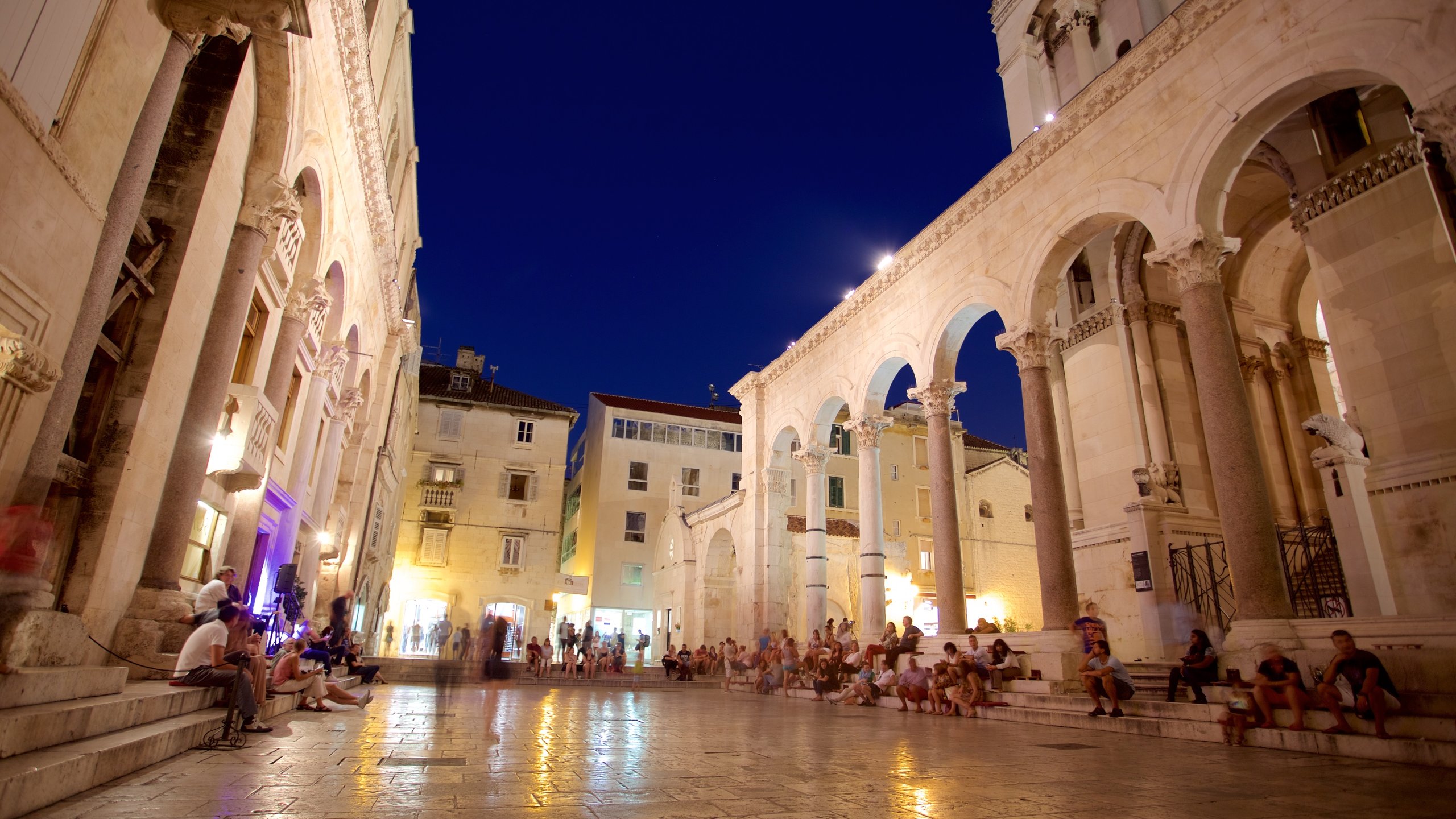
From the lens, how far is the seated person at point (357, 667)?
1398 cm

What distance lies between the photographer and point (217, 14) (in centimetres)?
649

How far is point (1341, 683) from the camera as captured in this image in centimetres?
692

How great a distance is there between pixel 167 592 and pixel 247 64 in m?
5.83

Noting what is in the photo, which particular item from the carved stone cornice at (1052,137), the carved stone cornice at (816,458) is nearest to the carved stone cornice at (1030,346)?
the carved stone cornice at (1052,137)

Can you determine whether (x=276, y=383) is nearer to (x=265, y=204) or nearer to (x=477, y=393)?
(x=265, y=204)

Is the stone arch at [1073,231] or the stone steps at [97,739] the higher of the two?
the stone arch at [1073,231]

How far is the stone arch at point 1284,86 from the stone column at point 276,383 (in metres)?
12.8

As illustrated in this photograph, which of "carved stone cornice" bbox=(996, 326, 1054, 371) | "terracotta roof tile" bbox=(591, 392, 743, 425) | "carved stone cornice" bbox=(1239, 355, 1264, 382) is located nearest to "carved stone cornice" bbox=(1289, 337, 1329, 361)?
"carved stone cornice" bbox=(1239, 355, 1264, 382)

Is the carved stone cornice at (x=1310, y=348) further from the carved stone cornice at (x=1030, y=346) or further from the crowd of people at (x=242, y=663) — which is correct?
the crowd of people at (x=242, y=663)

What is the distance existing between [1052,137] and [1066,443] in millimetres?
5710

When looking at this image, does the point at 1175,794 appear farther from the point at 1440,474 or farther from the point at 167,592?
the point at 167,592

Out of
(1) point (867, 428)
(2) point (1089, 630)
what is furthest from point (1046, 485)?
(1) point (867, 428)

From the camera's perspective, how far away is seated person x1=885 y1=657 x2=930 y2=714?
36.8 ft

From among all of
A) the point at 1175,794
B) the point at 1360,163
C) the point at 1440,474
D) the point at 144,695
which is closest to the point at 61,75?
the point at 144,695
